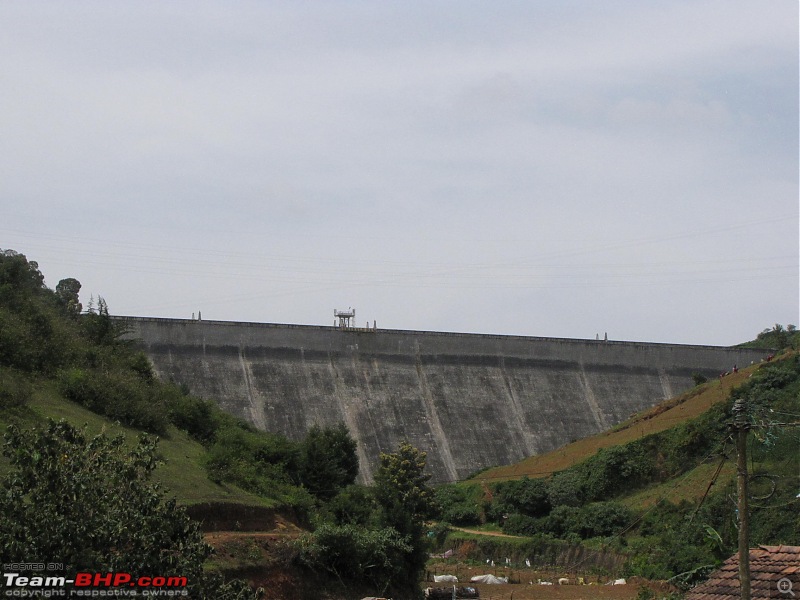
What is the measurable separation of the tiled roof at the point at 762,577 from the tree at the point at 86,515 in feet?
20.4

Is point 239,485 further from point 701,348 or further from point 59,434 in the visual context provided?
point 701,348

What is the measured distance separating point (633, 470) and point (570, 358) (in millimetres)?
17029

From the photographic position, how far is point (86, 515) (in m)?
10.8

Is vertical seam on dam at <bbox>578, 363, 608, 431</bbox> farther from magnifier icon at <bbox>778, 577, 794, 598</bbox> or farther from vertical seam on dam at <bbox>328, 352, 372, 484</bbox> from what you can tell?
magnifier icon at <bbox>778, 577, 794, 598</bbox>

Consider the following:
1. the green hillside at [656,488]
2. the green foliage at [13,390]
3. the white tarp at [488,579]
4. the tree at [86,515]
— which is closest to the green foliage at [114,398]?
the green foliage at [13,390]

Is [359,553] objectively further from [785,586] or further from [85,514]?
[85,514]

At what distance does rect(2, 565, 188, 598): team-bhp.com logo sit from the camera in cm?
Result: 1002

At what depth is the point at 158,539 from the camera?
11047 mm

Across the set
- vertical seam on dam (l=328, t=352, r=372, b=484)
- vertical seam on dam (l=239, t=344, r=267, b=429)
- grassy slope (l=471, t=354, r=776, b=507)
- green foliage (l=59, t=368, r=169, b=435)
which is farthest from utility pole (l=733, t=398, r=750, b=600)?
vertical seam on dam (l=239, t=344, r=267, b=429)

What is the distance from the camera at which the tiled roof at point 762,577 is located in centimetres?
1226

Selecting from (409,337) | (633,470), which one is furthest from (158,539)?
(409,337)

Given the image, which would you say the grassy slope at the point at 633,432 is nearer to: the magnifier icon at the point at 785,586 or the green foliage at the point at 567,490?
the green foliage at the point at 567,490

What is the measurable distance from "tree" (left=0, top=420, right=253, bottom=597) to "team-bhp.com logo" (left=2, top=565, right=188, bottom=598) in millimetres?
100

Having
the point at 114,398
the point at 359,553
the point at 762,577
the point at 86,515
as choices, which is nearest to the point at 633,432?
the point at 359,553
